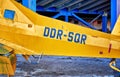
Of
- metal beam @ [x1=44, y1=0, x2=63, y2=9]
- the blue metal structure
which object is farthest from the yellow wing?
metal beam @ [x1=44, y1=0, x2=63, y2=9]

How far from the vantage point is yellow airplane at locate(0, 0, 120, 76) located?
161 inches

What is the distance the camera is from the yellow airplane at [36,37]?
4086mm

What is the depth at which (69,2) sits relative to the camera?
888 centimetres

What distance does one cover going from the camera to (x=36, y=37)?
163 inches

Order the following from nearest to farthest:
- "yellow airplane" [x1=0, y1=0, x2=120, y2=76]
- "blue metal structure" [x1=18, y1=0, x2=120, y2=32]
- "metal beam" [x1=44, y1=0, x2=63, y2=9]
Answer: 1. "yellow airplane" [x1=0, y1=0, x2=120, y2=76]
2. "metal beam" [x1=44, y1=0, x2=63, y2=9]
3. "blue metal structure" [x1=18, y1=0, x2=120, y2=32]

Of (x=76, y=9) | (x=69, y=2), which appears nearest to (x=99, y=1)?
(x=69, y=2)

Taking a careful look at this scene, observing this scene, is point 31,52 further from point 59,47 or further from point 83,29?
point 83,29

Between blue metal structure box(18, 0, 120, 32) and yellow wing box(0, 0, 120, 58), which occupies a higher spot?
blue metal structure box(18, 0, 120, 32)

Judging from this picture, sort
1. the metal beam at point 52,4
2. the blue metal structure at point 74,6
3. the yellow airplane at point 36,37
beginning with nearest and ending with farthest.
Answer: the yellow airplane at point 36,37, the metal beam at point 52,4, the blue metal structure at point 74,6

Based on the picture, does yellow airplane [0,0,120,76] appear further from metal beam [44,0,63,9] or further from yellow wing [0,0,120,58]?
metal beam [44,0,63,9]

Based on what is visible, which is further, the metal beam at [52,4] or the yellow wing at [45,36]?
the metal beam at [52,4]

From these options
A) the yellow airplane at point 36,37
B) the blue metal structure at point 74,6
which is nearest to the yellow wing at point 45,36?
the yellow airplane at point 36,37

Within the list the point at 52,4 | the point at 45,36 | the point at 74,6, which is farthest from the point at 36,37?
the point at 74,6

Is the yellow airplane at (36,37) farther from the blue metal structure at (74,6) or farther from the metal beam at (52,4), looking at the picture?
the metal beam at (52,4)
